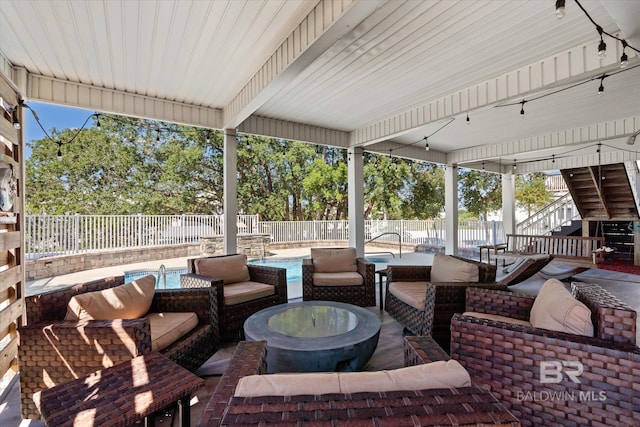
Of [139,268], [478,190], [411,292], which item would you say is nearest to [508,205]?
[478,190]

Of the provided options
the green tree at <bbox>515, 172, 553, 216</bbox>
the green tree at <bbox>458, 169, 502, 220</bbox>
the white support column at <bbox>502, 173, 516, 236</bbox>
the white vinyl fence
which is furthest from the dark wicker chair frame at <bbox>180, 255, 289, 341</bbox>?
the green tree at <bbox>515, 172, 553, 216</bbox>

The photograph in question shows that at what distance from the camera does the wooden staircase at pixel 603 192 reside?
25.4 ft

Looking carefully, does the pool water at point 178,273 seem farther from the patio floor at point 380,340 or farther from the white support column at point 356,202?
the white support column at point 356,202

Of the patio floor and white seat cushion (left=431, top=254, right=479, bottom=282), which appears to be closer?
the patio floor

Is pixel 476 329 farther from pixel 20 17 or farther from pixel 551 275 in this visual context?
pixel 551 275

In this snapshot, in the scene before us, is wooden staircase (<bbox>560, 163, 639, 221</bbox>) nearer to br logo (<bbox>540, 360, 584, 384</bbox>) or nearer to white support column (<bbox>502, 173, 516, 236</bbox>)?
white support column (<bbox>502, 173, 516, 236</bbox>)

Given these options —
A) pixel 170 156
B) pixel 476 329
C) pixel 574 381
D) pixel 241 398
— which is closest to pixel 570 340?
pixel 574 381

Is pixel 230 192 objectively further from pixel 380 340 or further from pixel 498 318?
pixel 498 318

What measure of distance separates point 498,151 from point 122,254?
30.8 ft

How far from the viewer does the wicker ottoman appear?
4.17 ft

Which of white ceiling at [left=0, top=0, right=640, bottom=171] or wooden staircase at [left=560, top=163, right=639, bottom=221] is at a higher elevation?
white ceiling at [left=0, top=0, right=640, bottom=171]

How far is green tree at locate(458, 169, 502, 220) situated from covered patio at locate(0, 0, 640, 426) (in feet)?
33.2

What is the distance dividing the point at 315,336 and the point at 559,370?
1466mm

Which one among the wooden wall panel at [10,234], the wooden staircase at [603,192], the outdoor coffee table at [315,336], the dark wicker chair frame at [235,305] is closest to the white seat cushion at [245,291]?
the dark wicker chair frame at [235,305]
